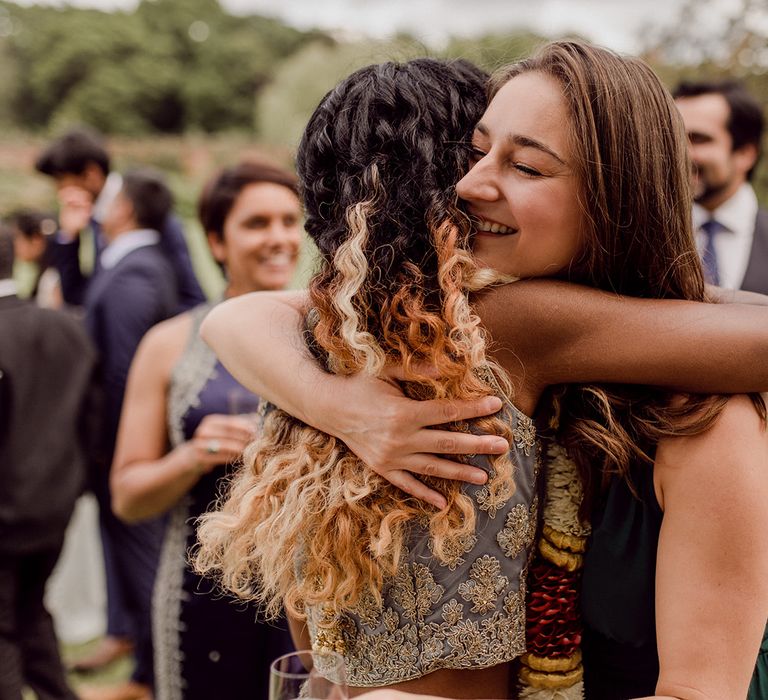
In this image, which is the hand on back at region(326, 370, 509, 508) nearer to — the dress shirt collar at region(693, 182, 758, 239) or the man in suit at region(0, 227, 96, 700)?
the man in suit at region(0, 227, 96, 700)

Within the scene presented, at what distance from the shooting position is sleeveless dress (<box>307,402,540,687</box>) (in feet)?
4.78

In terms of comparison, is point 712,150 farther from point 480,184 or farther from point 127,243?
point 480,184

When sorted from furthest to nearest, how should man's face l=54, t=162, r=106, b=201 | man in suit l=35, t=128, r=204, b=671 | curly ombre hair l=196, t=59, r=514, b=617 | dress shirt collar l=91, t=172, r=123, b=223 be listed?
man's face l=54, t=162, r=106, b=201 < dress shirt collar l=91, t=172, r=123, b=223 < man in suit l=35, t=128, r=204, b=671 < curly ombre hair l=196, t=59, r=514, b=617

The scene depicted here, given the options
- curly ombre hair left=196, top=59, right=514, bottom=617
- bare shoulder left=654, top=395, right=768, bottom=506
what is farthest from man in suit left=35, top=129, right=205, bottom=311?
bare shoulder left=654, top=395, right=768, bottom=506

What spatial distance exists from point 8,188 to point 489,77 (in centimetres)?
2865

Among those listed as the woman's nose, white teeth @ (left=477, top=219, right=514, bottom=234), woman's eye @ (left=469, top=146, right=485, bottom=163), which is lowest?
white teeth @ (left=477, top=219, right=514, bottom=234)

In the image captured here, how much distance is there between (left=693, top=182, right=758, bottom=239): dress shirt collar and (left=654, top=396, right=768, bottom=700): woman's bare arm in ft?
11.9

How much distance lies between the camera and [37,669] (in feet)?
12.9

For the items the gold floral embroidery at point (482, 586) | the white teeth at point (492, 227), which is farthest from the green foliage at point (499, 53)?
the gold floral embroidery at point (482, 586)

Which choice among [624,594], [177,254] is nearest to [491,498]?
[624,594]

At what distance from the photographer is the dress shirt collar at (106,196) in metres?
5.68

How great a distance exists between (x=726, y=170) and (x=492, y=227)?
12.5ft

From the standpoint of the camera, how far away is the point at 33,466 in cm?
376

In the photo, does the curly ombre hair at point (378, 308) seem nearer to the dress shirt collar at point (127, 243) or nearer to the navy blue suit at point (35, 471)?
the navy blue suit at point (35, 471)
